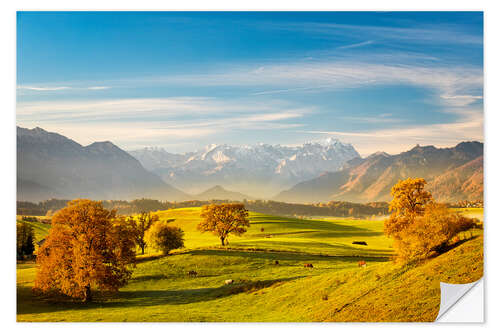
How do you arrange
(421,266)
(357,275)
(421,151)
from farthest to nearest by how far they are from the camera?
(421,151)
(357,275)
(421,266)

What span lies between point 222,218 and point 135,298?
38.6 ft

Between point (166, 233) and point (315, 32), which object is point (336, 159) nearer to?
point (315, 32)

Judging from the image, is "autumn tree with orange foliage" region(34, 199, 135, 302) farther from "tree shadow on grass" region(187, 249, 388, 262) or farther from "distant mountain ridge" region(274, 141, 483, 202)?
"distant mountain ridge" region(274, 141, 483, 202)

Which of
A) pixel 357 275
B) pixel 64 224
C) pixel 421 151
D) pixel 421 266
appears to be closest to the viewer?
pixel 421 266

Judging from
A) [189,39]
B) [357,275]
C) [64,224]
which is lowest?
[357,275]

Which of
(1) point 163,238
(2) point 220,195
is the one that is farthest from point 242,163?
(2) point 220,195

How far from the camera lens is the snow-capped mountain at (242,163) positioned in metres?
18.2

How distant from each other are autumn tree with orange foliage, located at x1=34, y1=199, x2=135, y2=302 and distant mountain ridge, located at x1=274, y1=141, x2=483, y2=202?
45.4 feet

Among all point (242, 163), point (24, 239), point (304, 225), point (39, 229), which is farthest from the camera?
point (304, 225)

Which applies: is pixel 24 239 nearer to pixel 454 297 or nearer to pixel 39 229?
pixel 39 229

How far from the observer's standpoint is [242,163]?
19.4 m

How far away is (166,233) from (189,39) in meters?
14.3

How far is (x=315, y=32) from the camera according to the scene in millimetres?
14984

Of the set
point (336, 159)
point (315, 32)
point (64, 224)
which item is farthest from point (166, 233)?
point (315, 32)
